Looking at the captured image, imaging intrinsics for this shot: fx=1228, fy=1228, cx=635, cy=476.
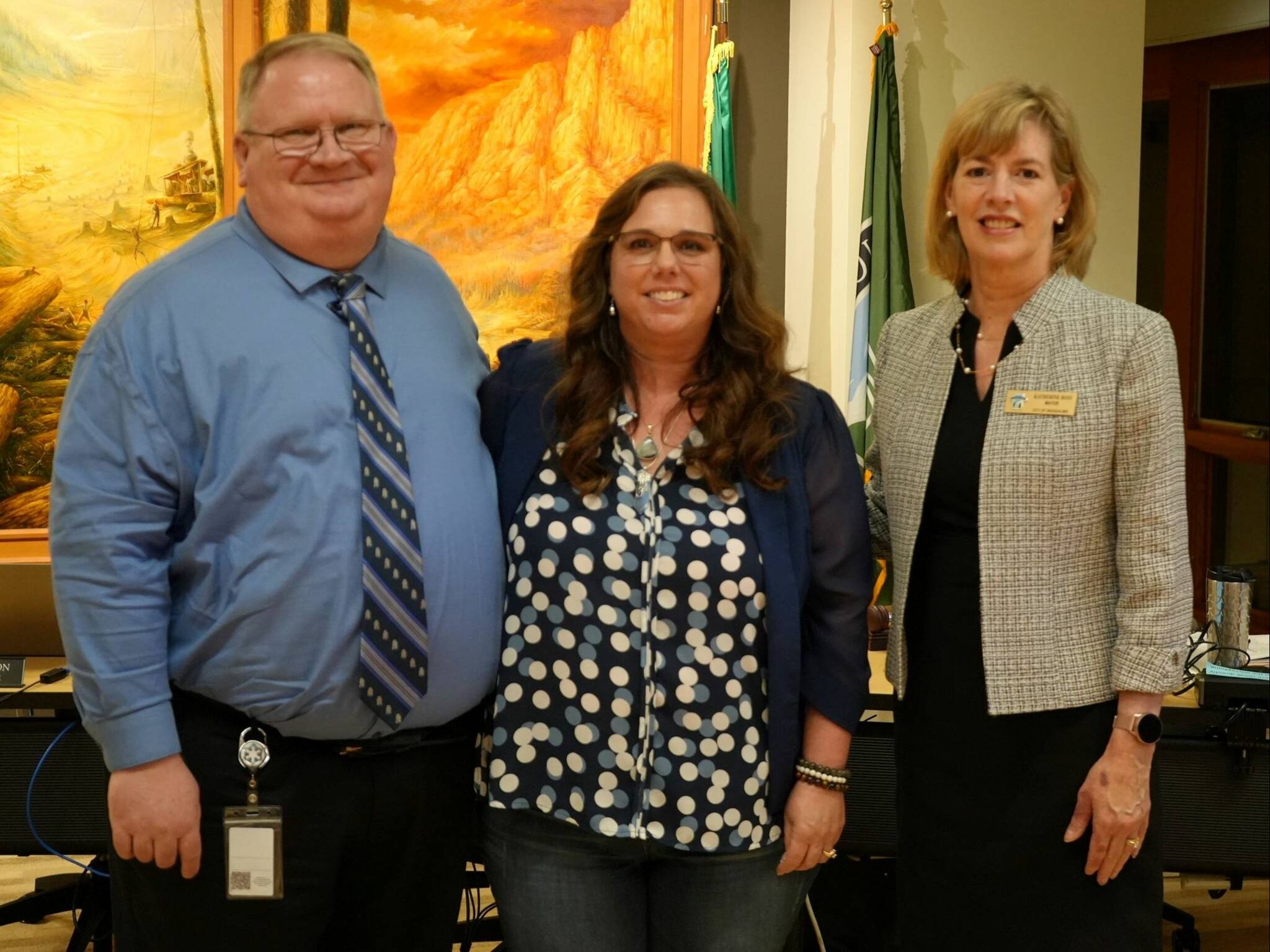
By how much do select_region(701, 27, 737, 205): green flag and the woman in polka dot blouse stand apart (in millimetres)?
2317

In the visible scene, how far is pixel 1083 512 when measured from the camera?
1.78 m

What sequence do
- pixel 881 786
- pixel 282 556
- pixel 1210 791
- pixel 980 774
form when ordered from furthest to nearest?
pixel 881 786 → pixel 1210 791 → pixel 980 774 → pixel 282 556

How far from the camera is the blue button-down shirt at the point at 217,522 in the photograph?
1.61 meters

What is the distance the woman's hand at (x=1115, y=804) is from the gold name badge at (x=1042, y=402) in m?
0.47

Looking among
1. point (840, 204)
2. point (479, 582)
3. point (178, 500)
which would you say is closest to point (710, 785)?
point (479, 582)

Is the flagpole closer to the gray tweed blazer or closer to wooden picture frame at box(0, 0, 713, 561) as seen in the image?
wooden picture frame at box(0, 0, 713, 561)

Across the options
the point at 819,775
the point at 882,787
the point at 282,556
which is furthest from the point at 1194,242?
the point at 282,556

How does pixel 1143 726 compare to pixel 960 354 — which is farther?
pixel 960 354

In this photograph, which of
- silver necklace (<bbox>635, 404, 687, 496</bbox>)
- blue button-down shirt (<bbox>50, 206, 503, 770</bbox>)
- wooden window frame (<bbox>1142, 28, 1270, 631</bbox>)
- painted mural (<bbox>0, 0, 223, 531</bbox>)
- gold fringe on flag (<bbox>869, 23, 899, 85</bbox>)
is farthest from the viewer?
wooden window frame (<bbox>1142, 28, 1270, 631</bbox>)

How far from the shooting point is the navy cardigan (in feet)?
5.57

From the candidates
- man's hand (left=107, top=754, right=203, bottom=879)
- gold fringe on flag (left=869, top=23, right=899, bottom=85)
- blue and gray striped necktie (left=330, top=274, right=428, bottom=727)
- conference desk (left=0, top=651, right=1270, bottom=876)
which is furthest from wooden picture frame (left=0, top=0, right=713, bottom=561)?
man's hand (left=107, top=754, right=203, bottom=879)

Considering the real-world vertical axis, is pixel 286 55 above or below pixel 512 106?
below

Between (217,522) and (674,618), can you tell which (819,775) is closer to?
(674,618)

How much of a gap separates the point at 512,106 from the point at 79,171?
1418 mm
